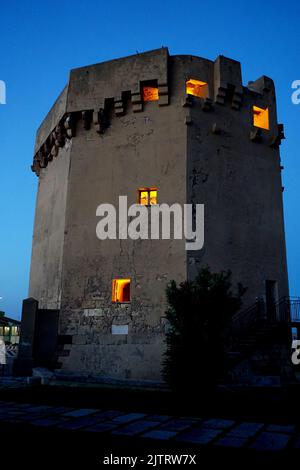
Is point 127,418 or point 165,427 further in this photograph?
point 127,418

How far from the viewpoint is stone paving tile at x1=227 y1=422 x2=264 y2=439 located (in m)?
4.83

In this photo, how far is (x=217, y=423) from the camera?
5.55 meters

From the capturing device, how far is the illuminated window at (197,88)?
49.9 ft

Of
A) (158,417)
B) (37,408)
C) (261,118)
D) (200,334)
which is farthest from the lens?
(261,118)

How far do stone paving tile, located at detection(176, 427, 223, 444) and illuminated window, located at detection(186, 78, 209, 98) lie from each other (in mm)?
12658

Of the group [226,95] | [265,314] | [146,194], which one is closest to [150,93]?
[226,95]

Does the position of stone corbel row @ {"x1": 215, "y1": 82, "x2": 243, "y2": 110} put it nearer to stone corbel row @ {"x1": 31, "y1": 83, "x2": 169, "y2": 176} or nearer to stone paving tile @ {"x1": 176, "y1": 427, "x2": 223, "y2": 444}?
stone corbel row @ {"x1": 31, "y1": 83, "x2": 169, "y2": 176}

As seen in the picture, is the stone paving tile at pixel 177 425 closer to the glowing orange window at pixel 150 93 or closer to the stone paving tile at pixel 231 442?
the stone paving tile at pixel 231 442

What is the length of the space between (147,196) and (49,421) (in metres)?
10.0

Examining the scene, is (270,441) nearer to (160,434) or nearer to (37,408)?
(160,434)

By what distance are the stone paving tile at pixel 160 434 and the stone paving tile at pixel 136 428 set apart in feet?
0.47

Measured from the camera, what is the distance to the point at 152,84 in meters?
15.1

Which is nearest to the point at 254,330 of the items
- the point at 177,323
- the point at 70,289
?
the point at 177,323

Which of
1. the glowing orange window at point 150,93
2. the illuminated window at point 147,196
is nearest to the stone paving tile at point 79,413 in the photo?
the illuminated window at point 147,196
